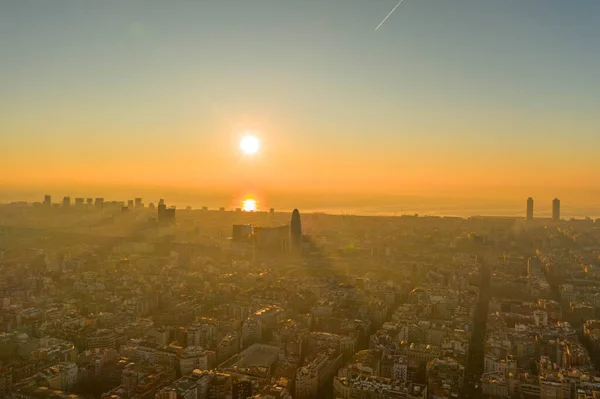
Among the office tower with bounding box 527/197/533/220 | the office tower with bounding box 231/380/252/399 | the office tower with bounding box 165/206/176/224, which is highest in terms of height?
the office tower with bounding box 527/197/533/220

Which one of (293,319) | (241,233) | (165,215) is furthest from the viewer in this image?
(165,215)

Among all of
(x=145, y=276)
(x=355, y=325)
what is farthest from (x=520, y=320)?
(x=145, y=276)

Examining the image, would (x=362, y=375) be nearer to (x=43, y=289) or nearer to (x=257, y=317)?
(x=257, y=317)

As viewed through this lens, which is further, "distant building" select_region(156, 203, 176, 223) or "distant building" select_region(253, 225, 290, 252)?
"distant building" select_region(156, 203, 176, 223)

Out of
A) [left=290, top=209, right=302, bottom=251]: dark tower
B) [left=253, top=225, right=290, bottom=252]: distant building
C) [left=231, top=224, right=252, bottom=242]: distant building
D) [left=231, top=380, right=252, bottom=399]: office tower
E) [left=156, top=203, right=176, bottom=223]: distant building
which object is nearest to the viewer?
[left=231, top=380, right=252, bottom=399]: office tower

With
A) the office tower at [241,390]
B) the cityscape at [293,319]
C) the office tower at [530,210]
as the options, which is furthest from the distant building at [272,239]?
the office tower at [530,210]

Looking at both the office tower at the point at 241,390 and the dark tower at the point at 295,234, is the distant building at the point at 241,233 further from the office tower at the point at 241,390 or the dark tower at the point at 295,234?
the office tower at the point at 241,390

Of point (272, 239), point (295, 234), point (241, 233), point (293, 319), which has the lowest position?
point (293, 319)

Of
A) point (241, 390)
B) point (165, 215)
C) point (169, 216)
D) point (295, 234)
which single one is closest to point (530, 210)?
point (295, 234)

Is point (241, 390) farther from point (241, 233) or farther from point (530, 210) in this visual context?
point (530, 210)

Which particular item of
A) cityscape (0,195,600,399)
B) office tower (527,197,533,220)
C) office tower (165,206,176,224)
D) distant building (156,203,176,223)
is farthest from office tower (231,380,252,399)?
office tower (527,197,533,220)

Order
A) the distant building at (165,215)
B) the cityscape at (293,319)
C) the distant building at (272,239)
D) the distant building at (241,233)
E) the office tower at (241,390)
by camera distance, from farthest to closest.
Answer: the distant building at (165,215) → the distant building at (241,233) → the distant building at (272,239) → the cityscape at (293,319) → the office tower at (241,390)

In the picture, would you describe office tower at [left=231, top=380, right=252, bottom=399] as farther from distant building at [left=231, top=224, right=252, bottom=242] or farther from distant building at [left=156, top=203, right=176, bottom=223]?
distant building at [left=156, top=203, right=176, bottom=223]
